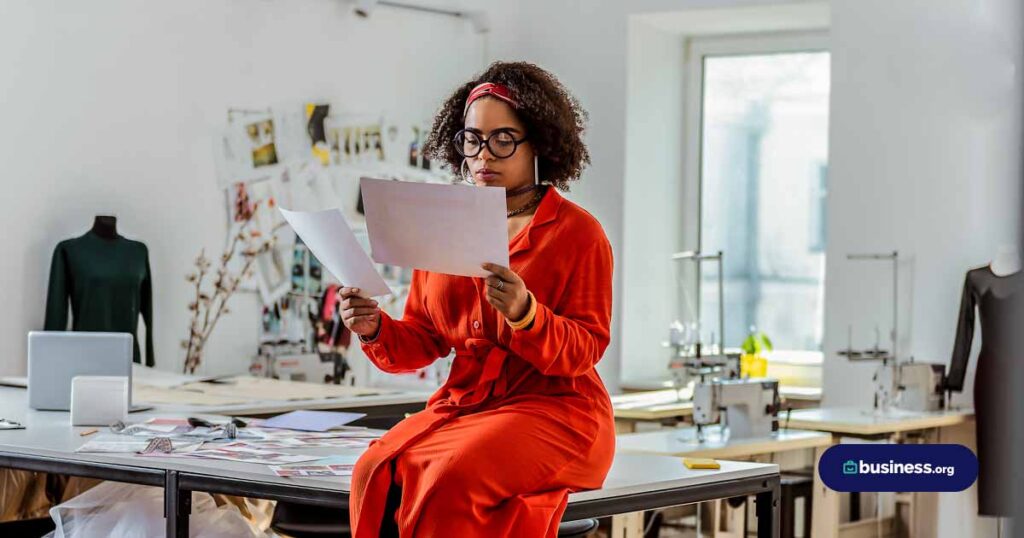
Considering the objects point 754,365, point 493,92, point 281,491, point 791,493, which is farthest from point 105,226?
point 493,92

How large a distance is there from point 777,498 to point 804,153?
4.73 metres

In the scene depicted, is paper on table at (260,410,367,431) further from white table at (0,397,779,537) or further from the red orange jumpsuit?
the red orange jumpsuit

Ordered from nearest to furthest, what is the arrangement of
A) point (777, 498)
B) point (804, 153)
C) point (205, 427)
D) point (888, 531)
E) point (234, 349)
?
point (777, 498), point (205, 427), point (888, 531), point (234, 349), point (804, 153)

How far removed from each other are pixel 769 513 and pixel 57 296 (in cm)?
373

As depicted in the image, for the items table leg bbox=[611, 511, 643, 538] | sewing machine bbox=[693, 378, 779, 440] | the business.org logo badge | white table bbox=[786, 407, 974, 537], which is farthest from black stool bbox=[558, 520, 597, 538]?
white table bbox=[786, 407, 974, 537]

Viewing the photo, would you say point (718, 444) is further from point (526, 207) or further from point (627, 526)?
point (526, 207)

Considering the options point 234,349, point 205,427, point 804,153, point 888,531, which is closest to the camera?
point 205,427

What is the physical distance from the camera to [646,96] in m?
7.18

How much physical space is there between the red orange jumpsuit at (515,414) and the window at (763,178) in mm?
5146

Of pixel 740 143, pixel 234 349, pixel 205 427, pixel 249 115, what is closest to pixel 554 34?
pixel 740 143

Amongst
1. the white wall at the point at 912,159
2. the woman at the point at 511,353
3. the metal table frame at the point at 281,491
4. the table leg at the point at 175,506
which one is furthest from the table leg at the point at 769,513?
the white wall at the point at 912,159

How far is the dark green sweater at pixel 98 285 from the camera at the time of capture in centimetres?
549

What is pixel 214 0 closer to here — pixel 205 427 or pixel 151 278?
pixel 151 278

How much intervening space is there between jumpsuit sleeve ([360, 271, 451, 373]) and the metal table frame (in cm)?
24
